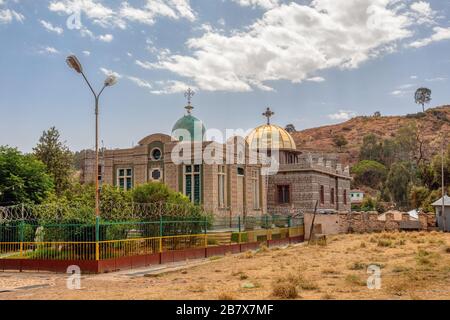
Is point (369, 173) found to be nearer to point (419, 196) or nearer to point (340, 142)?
point (340, 142)

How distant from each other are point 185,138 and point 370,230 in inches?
686

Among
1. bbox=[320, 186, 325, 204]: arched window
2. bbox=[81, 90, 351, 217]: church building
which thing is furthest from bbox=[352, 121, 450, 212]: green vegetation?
bbox=[81, 90, 351, 217]: church building

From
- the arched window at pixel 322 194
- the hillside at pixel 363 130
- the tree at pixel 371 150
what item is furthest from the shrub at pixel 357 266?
the hillside at pixel 363 130

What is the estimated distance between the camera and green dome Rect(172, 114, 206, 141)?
37.7 meters

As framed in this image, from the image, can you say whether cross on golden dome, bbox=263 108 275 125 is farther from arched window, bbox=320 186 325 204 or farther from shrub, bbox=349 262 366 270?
shrub, bbox=349 262 366 270

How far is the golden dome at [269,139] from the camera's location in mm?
47594

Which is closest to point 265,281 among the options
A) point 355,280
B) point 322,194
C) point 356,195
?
point 355,280

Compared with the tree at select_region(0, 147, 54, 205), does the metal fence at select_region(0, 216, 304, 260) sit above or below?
below

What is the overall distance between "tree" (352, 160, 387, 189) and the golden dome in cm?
5172

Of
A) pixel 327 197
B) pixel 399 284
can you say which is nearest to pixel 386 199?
pixel 327 197

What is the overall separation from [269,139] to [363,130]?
290 ft

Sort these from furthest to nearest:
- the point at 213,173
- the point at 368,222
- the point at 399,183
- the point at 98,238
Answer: the point at 399,183
the point at 368,222
the point at 213,173
the point at 98,238

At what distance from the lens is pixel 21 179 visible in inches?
1051

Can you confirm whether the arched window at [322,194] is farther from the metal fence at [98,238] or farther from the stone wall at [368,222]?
the metal fence at [98,238]
